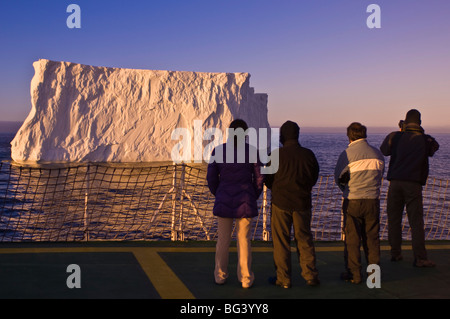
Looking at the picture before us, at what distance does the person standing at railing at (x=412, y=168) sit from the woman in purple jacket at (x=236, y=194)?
1512mm

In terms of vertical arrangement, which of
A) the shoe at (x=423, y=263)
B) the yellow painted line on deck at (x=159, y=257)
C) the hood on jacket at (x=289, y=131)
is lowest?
the shoe at (x=423, y=263)

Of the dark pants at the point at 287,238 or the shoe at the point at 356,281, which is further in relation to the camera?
the shoe at the point at 356,281

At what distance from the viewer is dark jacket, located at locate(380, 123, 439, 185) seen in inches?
173

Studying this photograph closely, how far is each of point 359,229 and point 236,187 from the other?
3.52 ft

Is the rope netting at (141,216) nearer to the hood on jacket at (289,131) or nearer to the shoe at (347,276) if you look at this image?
the shoe at (347,276)

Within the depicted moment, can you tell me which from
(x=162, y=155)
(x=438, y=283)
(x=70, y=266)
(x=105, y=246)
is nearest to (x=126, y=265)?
(x=70, y=266)

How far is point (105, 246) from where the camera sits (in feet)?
16.6

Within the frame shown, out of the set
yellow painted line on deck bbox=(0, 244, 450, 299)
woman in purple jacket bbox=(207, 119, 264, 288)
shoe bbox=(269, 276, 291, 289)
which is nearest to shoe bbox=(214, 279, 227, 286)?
woman in purple jacket bbox=(207, 119, 264, 288)

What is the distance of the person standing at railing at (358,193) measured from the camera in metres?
3.83

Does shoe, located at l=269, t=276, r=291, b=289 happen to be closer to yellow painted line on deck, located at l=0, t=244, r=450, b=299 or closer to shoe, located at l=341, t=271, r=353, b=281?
shoe, located at l=341, t=271, r=353, b=281

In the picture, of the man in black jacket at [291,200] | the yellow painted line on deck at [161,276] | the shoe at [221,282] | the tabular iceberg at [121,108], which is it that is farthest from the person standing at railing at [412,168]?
the tabular iceberg at [121,108]

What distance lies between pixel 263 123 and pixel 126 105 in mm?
12384

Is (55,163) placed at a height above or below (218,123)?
below
